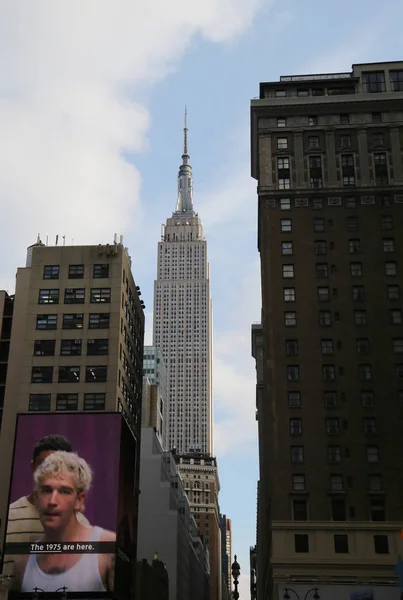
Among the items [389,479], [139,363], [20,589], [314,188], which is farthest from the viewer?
[139,363]

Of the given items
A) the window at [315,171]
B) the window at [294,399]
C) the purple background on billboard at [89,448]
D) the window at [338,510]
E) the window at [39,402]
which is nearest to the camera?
the purple background on billboard at [89,448]

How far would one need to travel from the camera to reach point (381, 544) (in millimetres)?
84438

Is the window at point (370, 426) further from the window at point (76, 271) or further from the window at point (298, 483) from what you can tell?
the window at point (76, 271)

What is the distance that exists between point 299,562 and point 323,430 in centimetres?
1555

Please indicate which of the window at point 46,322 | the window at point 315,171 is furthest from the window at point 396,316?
the window at point 46,322

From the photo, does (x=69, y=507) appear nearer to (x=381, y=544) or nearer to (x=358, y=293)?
(x=381, y=544)

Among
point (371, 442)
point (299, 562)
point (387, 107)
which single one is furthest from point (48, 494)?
point (387, 107)

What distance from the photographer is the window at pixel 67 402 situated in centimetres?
9931

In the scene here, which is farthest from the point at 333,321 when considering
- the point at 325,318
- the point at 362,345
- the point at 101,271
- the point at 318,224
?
the point at 101,271

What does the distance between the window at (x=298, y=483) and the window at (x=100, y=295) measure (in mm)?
35589

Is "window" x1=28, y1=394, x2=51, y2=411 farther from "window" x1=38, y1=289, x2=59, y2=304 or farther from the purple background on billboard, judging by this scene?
"window" x1=38, y1=289, x2=59, y2=304

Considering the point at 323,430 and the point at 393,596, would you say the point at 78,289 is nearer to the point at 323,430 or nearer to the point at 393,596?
the point at 323,430

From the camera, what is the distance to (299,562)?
83688mm

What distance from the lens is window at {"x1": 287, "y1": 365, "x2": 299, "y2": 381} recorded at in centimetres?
9425
